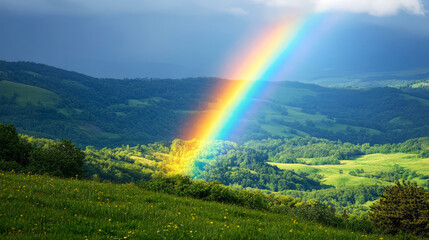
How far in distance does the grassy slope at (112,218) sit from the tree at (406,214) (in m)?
6.98

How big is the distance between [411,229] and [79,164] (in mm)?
30217

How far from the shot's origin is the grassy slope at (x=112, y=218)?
11.6 m

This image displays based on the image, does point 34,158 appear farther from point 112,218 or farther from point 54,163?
point 112,218

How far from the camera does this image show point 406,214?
21.3 metres

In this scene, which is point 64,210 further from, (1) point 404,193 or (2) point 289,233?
(1) point 404,193

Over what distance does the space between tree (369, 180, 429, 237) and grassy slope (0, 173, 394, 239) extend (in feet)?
22.9

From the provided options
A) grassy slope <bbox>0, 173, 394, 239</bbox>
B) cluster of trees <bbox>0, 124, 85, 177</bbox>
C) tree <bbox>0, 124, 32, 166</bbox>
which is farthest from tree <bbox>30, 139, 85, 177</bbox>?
grassy slope <bbox>0, 173, 394, 239</bbox>

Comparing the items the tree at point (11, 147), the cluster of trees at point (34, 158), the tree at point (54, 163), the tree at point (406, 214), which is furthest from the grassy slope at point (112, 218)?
the tree at point (11, 147)

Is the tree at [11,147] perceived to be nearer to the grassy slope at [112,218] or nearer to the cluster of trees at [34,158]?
the cluster of trees at [34,158]

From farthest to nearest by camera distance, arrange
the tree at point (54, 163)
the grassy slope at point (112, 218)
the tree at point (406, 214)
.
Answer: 1. the tree at point (54, 163)
2. the tree at point (406, 214)
3. the grassy slope at point (112, 218)

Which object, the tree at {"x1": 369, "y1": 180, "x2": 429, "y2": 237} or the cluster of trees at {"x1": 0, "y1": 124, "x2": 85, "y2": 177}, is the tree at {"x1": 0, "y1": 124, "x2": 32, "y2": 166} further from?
the tree at {"x1": 369, "y1": 180, "x2": 429, "y2": 237}

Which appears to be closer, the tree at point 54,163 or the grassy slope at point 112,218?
the grassy slope at point 112,218

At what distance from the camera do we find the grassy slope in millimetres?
11609

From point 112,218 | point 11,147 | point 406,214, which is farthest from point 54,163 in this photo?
point 406,214
